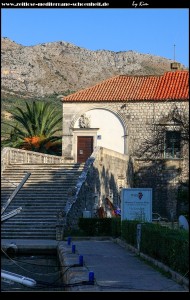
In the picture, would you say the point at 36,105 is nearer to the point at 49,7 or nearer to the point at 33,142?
the point at 33,142

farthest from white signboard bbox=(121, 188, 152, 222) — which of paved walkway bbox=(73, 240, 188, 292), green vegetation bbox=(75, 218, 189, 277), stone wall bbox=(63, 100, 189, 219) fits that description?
stone wall bbox=(63, 100, 189, 219)

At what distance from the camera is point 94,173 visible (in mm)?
33250

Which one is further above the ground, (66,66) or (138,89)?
(66,66)

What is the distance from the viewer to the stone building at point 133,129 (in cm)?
4116

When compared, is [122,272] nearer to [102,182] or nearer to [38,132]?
[102,182]

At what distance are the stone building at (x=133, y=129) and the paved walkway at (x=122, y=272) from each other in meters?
21.0

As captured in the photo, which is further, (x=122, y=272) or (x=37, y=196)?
(x=37, y=196)

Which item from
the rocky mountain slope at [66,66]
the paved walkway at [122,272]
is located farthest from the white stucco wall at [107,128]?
the rocky mountain slope at [66,66]

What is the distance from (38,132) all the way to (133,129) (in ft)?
19.4

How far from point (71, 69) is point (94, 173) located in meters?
91.9

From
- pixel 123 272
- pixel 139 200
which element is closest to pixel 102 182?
pixel 139 200

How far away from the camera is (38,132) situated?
4291 centimetres

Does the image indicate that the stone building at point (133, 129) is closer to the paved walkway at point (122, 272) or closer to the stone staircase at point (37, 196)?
the stone staircase at point (37, 196)

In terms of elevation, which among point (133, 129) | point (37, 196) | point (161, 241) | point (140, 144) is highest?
point (133, 129)
